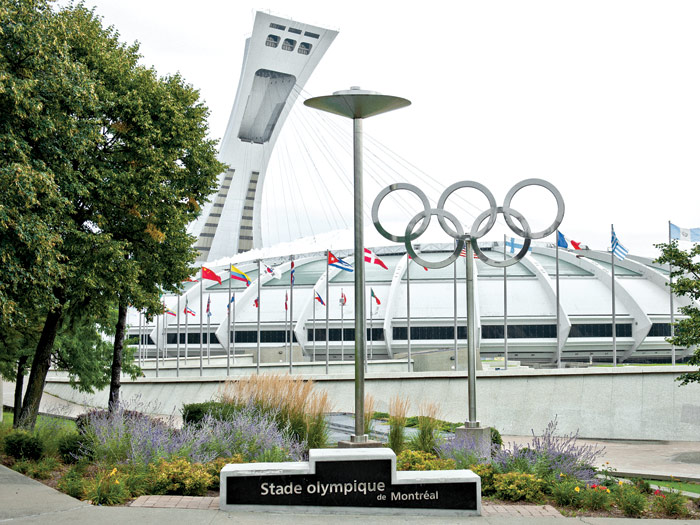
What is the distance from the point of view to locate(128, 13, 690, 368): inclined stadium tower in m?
52.1

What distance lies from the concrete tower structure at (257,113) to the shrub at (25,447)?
184 feet

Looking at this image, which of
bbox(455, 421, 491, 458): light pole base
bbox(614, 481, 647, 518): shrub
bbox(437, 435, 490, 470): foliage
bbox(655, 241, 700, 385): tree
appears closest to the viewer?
bbox(614, 481, 647, 518): shrub

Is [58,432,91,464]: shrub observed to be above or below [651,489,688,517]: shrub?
above

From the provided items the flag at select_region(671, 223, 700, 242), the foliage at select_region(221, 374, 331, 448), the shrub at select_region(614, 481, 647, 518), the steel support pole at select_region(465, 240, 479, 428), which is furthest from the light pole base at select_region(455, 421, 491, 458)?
the flag at select_region(671, 223, 700, 242)

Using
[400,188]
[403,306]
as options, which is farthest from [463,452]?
[403,306]

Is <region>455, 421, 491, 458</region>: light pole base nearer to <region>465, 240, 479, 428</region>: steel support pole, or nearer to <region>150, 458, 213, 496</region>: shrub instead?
<region>465, 240, 479, 428</region>: steel support pole

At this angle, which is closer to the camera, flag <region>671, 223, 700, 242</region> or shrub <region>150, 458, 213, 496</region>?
shrub <region>150, 458, 213, 496</region>

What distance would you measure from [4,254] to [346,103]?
652cm

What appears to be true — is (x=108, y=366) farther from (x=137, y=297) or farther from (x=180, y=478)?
(x=180, y=478)

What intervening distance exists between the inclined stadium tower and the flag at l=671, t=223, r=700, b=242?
12.7 meters

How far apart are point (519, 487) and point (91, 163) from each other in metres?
12.3

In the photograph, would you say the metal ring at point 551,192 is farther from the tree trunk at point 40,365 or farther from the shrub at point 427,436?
the tree trunk at point 40,365

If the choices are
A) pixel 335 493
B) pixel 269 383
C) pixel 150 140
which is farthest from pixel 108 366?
pixel 335 493

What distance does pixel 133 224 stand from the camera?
18781 millimetres
